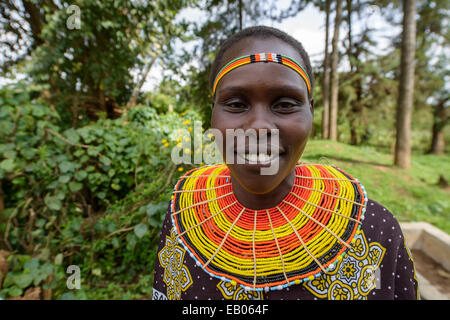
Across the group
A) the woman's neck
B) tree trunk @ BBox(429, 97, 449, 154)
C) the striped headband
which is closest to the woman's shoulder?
the woman's neck

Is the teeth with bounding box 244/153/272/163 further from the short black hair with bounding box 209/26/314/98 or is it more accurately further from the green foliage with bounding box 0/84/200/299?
the green foliage with bounding box 0/84/200/299

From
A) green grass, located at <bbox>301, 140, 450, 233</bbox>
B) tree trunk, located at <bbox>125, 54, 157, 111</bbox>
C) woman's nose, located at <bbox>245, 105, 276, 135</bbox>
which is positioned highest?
tree trunk, located at <bbox>125, 54, 157, 111</bbox>

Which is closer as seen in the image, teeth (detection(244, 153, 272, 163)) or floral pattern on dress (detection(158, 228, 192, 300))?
teeth (detection(244, 153, 272, 163))

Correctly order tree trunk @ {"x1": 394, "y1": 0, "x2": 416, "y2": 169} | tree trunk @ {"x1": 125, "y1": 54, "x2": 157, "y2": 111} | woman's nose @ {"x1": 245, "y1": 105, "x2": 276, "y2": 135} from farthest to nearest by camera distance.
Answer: tree trunk @ {"x1": 394, "y1": 0, "x2": 416, "y2": 169}
tree trunk @ {"x1": 125, "y1": 54, "x2": 157, "y2": 111}
woman's nose @ {"x1": 245, "y1": 105, "x2": 276, "y2": 135}

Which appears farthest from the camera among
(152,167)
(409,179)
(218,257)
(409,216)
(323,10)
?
(323,10)

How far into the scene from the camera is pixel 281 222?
0.99 metres

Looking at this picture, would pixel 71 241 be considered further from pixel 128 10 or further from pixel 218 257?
pixel 128 10

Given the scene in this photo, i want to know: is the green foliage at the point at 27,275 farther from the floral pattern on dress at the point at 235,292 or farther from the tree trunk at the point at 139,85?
the tree trunk at the point at 139,85

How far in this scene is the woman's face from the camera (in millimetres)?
825

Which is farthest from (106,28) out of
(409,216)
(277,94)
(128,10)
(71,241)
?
(409,216)

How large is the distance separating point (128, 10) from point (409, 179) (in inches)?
250

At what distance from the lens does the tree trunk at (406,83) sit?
5.66m

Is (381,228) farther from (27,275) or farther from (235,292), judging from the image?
(27,275)

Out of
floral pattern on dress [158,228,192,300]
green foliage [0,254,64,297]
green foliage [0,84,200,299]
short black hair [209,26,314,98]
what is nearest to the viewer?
short black hair [209,26,314,98]
